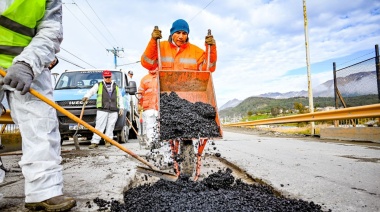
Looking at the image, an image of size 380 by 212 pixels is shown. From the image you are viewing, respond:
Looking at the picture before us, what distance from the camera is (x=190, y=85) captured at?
12.8 ft

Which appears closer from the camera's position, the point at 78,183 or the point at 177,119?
the point at 78,183

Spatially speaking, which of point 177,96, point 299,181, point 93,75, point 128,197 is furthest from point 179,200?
point 93,75

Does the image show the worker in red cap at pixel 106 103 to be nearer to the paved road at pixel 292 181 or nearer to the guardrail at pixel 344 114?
the paved road at pixel 292 181

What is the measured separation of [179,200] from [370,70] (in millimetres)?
8069

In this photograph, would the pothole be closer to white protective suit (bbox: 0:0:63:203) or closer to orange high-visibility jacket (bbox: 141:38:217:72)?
white protective suit (bbox: 0:0:63:203)

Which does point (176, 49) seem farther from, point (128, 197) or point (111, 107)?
point (111, 107)

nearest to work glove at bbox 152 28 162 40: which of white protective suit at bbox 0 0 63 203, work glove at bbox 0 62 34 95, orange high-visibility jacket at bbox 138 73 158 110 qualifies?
orange high-visibility jacket at bbox 138 73 158 110

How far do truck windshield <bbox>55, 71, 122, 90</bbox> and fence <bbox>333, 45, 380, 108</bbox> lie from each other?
24.0ft

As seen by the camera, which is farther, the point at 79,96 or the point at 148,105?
the point at 79,96

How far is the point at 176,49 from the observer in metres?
4.32

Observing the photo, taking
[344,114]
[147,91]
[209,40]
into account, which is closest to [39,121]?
[209,40]

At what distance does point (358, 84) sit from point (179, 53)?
687 cm

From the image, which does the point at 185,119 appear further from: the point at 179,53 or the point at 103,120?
the point at 103,120

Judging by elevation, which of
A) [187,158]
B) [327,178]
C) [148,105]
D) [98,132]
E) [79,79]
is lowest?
[327,178]
